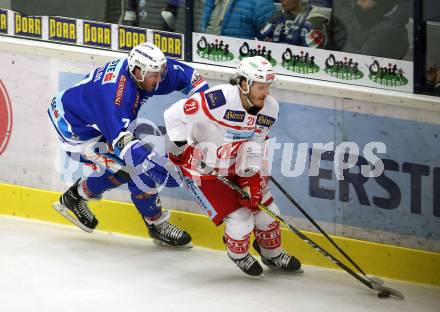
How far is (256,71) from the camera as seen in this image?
6.04m

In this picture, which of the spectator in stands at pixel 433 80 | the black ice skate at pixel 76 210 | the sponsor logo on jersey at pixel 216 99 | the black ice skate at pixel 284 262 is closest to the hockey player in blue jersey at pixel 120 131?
the black ice skate at pixel 76 210

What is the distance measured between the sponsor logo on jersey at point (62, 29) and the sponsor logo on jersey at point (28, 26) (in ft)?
0.28

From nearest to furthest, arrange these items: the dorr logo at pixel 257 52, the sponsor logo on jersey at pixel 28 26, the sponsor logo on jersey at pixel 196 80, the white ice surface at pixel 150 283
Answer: the white ice surface at pixel 150 283 < the sponsor logo on jersey at pixel 196 80 < the dorr logo at pixel 257 52 < the sponsor logo on jersey at pixel 28 26

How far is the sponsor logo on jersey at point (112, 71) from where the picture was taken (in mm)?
6539

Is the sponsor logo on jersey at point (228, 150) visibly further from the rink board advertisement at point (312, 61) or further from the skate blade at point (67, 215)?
the skate blade at point (67, 215)

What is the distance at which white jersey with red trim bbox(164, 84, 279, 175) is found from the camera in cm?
620

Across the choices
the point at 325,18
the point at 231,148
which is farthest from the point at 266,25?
the point at 231,148

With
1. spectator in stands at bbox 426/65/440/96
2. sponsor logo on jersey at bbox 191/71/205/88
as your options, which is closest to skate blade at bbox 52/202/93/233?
sponsor logo on jersey at bbox 191/71/205/88

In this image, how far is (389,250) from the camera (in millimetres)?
6535

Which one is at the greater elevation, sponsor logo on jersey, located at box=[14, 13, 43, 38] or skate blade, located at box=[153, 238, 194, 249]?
sponsor logo on jersey, located at box=[14, 13, 43, 38]

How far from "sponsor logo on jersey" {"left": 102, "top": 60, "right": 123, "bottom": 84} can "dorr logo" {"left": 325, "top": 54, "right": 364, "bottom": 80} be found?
1177 mm

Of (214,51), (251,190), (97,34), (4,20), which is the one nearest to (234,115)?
(251,190)

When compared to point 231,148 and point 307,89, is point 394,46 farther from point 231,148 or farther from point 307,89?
point 231,148

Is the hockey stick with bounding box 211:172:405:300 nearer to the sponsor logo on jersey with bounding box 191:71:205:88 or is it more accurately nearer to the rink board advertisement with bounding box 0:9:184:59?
the sponsor logo on jersey with bounding box 191:71:205:88
